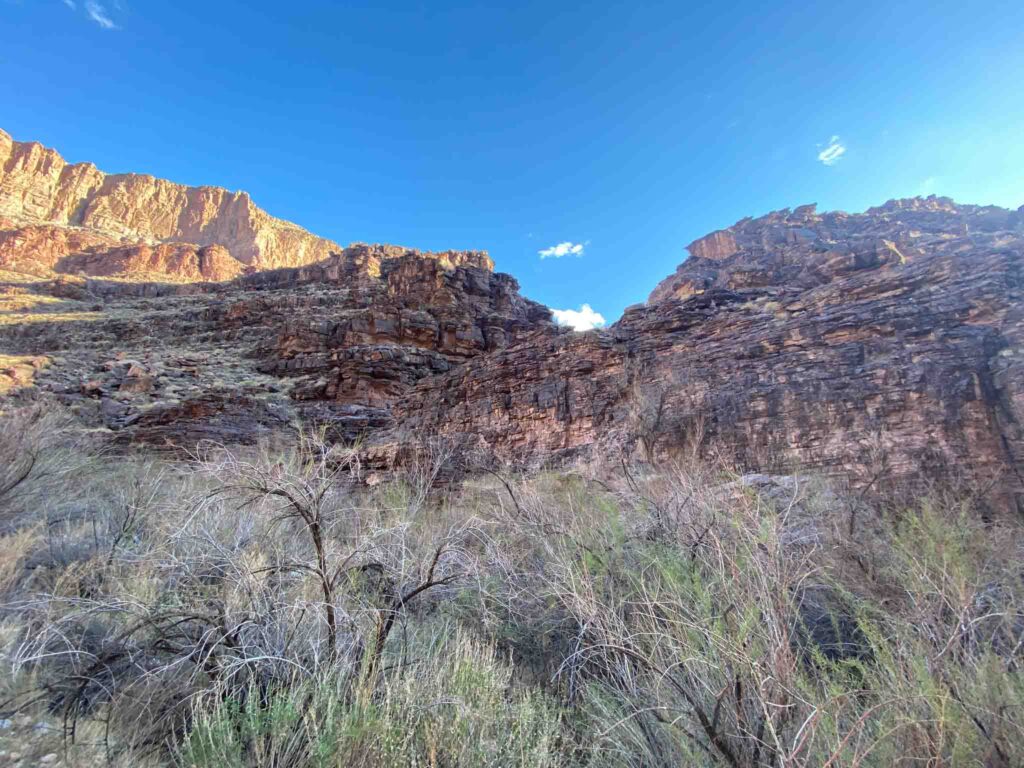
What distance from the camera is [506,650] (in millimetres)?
3682

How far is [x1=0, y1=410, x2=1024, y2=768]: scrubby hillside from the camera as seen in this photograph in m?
2.02

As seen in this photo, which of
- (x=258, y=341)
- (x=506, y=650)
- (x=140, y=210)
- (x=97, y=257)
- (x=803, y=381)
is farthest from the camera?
(x=140, y=210)

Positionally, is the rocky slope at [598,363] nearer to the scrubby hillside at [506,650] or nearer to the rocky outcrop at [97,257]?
the scrubby hillside at [506,650]

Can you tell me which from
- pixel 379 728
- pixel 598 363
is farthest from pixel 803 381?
pixel 379 728

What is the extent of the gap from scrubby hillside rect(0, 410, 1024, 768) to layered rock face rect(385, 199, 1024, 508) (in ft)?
14.9

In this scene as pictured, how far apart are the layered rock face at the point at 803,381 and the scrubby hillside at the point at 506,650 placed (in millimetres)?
4550

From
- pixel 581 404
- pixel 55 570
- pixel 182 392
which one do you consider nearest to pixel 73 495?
pixel 55 570

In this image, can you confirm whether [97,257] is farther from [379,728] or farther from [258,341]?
[379,728]

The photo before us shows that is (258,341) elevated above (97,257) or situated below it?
below

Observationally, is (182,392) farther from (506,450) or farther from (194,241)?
(194,241)

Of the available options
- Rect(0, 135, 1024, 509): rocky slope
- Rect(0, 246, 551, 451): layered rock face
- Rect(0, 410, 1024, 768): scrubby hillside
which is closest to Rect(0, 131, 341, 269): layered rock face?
Rect(0, 246, 551, 451): layered rock face

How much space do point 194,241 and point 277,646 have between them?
96134mm

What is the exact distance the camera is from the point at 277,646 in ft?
9.14

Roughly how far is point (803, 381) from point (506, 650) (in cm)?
1064
